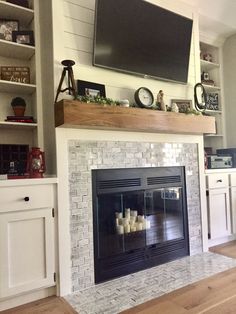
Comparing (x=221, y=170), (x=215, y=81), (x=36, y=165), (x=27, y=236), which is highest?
(x=215, y=81)

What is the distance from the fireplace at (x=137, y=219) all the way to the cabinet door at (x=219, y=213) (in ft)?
1.33

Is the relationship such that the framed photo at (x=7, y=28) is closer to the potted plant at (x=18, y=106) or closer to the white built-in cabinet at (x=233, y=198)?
the potted plant at (x=18, y=106)

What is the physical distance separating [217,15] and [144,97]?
174 centimetres

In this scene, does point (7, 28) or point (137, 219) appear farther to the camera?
point (137, 219)

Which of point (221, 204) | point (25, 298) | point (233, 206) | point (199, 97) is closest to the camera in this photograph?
point (25, 298)

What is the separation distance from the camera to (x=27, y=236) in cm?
200

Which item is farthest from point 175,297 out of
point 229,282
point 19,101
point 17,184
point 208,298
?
point 19,101

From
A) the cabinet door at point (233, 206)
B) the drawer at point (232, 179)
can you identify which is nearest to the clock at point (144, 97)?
the drawer at point (232, 179)

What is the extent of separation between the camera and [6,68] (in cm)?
253

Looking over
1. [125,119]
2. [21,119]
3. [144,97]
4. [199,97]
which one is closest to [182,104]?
[199,97]

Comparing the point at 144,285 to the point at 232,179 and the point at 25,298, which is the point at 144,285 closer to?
the point at 25,298

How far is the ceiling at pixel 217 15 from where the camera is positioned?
3.21m

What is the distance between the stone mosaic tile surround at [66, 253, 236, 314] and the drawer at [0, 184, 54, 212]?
2.49 feet

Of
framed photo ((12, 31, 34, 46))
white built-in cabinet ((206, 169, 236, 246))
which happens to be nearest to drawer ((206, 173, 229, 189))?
white built-in cabinet ((206, 169, 236, 246))
